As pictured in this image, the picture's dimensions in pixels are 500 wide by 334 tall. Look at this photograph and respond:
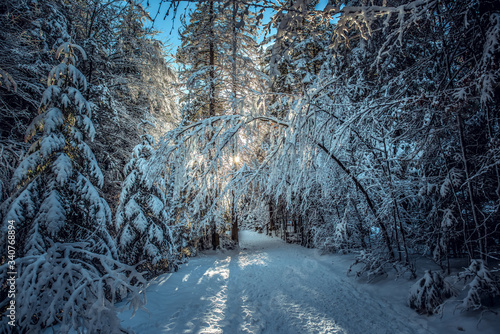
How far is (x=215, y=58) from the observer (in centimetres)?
1245

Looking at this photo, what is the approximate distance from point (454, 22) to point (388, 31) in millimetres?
1245

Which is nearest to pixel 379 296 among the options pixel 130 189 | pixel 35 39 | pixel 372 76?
pixel 372 76

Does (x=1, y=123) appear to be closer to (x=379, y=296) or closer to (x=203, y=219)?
(x=203, y=219)

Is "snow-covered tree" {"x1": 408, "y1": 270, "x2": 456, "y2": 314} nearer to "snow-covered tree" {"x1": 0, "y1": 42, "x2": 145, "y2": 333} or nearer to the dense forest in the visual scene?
the dense forest

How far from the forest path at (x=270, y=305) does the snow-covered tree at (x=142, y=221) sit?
821 millimetres

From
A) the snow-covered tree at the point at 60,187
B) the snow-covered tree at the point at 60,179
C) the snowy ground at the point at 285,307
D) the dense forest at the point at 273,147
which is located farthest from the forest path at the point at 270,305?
the snow-covered tree at the point at 60,179

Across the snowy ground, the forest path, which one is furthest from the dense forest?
the forest path

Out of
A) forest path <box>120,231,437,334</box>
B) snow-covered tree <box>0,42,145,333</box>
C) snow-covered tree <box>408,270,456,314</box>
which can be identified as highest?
snow-covered tree <box>0,42,145,333</box>

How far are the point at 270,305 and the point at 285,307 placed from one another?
36cm

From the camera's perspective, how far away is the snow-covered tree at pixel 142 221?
6.18 m

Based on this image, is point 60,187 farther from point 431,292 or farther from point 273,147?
point 431,292

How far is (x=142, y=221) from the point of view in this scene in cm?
633

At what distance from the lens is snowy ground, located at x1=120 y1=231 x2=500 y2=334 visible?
11.6 ft

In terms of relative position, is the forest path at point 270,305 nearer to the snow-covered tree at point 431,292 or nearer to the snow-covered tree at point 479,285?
the snow-covered tree at point 431,292
